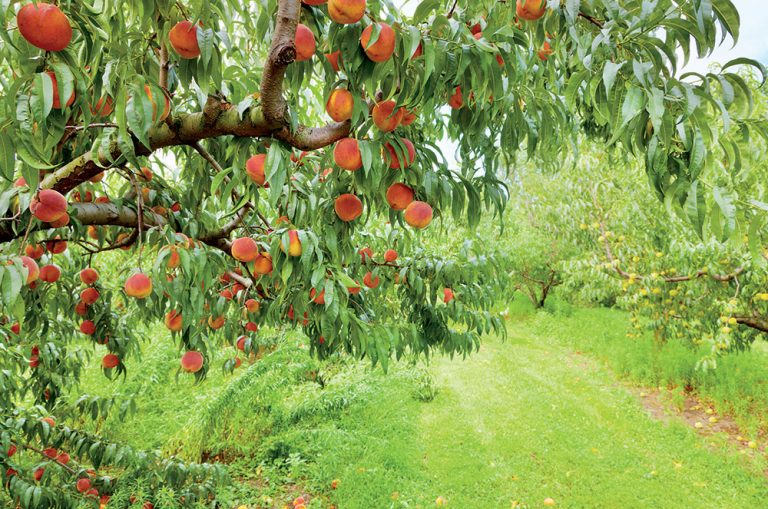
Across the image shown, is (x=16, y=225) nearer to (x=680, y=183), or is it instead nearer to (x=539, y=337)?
(x=680, y=183)

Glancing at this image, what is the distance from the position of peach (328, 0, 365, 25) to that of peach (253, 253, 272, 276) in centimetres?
118

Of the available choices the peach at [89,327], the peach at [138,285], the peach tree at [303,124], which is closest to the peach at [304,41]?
the peach tree at [303,124]

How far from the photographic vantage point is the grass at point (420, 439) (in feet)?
13.7

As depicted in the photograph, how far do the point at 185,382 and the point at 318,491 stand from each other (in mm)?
1982

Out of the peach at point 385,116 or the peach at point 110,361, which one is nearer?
the peach at point 385,116

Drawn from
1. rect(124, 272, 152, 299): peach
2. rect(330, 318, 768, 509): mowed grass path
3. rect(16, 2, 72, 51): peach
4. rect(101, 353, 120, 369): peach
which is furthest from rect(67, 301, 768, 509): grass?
rect(16, 2, 72, 51): peach

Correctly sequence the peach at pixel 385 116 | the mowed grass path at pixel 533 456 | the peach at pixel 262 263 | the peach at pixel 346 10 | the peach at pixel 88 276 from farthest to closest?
the mowed grass path at pixel 533 456 → the peach at pixel 88 276 → the peach at pixel 262 263 → the peach at pixel 385 116 → the peach at pixel 346 10

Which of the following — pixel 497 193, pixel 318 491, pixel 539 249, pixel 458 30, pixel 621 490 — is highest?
pixel 458 30

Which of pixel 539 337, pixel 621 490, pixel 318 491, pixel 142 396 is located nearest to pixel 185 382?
pixel 142 396

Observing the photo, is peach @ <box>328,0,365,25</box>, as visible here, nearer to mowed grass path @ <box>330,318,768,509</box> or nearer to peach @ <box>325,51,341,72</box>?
peach @ <box>325,51,341,72</box>

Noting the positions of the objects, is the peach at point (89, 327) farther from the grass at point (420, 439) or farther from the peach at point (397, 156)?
the peach at point (397, 156)

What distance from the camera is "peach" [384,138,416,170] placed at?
1154 mm

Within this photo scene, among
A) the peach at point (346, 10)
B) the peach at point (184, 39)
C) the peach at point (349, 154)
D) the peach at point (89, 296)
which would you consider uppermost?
the peach at point (346, 10)

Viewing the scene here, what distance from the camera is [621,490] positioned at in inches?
169
